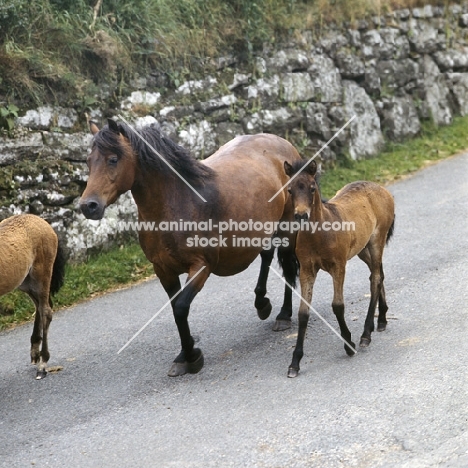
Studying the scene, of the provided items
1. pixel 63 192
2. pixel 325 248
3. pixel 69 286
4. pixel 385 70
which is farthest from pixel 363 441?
pixel 385 70

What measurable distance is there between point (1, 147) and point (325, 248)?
466 cm

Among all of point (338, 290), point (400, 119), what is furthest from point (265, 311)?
point (400, 119)

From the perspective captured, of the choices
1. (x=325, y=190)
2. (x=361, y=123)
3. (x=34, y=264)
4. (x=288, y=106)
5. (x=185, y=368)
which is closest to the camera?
(x=185, y=368)

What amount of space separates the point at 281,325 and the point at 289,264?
0.66 m

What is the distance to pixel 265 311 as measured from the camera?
8312 mm

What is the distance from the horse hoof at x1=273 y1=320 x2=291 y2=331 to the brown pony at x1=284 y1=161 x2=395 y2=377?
934 mm

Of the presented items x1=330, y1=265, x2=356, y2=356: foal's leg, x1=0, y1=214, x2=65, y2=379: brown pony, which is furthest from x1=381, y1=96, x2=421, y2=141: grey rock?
x1=0, y1=214, x2=65, y2=379: brown pony

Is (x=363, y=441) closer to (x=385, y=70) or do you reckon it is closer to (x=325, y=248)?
(x=325, y=248)

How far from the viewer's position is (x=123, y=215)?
1074 cm

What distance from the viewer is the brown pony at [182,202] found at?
6.64 m

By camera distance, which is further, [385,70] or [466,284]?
[385,70]

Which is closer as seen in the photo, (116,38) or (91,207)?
(91,207)

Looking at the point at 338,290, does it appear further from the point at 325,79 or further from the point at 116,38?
the point at 325,79

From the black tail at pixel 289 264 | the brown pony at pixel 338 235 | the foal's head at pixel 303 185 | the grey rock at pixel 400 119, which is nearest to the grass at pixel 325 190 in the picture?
the grey rock at pixel 400 119
